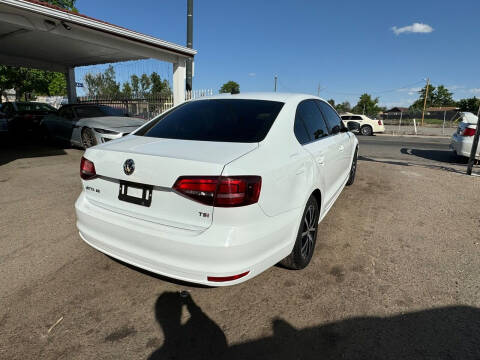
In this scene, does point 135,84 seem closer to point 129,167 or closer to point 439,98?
point 129,167

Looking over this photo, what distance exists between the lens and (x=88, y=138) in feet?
27.3

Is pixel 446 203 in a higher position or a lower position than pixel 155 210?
lower

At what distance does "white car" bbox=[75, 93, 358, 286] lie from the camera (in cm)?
190

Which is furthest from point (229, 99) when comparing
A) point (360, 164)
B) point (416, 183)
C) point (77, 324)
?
point (360, 164)

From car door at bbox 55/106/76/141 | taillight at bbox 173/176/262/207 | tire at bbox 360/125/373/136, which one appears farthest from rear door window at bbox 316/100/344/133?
tire at bbox 360/125/373/136

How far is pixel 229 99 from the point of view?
3084 mm

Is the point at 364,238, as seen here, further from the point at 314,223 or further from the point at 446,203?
the point at 446,203

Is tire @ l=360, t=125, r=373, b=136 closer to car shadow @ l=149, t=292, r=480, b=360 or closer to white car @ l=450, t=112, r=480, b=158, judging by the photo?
white car @ l=450, t=112, r=480, b=158

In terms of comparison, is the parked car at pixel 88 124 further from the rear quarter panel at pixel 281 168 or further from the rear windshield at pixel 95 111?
the rear quarter panel at pixel 281 168

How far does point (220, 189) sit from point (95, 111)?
892cm

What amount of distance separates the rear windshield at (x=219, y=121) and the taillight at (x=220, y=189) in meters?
0.49

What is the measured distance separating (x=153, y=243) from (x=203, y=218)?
42 centimetres

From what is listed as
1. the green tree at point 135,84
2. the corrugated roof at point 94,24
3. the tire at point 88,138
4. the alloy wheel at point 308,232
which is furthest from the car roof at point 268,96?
the green tree at point 135,84

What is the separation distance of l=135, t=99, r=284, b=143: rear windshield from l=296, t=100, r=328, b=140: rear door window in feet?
1.08
